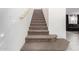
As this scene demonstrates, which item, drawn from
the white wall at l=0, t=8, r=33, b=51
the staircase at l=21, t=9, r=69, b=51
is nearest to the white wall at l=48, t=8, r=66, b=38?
the staircase at l=21, t=9, r=69, b=51

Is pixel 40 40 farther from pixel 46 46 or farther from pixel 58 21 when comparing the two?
pixel 58 21

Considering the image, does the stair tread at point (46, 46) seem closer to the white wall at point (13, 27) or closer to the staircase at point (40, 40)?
the staircase at point (40, 40)

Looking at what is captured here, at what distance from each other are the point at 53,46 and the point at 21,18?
2.08ft

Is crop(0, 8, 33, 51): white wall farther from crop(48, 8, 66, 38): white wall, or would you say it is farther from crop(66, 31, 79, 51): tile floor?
crop(66, 31, 79, 51): tile floor

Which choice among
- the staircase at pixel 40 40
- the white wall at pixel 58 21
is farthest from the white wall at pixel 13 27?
the white wall at pixel 58 21

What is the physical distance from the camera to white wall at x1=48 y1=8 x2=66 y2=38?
2.42 meters

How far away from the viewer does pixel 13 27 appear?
244cm

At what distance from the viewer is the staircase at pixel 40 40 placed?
2385mm

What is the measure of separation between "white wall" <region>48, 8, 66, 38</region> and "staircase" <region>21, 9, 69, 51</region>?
90 millimetres

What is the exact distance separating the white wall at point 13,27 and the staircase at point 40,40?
8 cm

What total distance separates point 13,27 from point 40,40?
450mm

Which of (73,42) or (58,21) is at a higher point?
(58,21)

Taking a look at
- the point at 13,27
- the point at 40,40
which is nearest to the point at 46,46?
the point at 40,40
